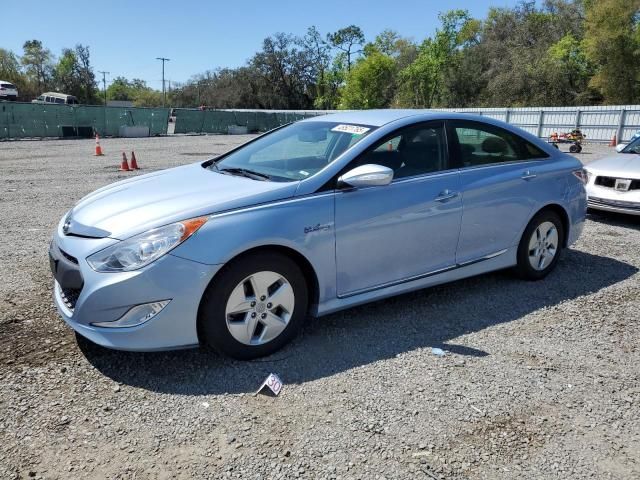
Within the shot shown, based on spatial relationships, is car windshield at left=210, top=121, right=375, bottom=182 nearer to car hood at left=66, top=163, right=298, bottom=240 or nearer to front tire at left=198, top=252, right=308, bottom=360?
car hood at left=66, top=163, right=298, bottom=240

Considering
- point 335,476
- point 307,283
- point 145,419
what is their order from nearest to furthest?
point 335,476
point 145,419
point 307,283

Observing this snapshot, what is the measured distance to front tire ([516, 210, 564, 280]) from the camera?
474cm

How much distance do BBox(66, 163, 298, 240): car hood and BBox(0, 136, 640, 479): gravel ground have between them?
85 centimetres

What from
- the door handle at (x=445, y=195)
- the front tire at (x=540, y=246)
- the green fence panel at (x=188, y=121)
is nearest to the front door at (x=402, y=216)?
the door handle at (x=445, y=195)

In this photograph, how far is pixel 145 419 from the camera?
272 centimetres

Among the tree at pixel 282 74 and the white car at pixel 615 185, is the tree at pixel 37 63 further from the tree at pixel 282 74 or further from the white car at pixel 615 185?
the white car at pixel 615 185

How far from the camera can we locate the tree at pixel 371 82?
65.1m

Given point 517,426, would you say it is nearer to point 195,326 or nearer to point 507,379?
point 507,379

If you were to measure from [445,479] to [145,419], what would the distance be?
1.54 m

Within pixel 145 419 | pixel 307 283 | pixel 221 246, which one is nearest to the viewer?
pixel 145 419

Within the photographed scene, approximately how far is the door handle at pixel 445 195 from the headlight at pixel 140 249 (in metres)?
1.91

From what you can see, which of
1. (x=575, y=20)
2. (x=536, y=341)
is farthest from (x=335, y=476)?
(x=575, y=20)

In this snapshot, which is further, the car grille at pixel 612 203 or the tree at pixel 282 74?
the tree at pixel 282 74

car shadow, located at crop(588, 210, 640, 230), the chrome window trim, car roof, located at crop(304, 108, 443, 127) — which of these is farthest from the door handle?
car shadow, located at crop(588, 210, 640, 230)
